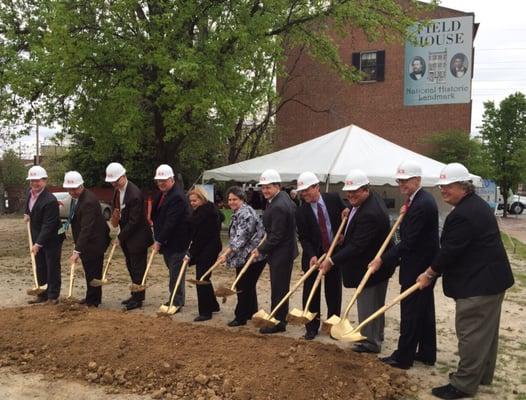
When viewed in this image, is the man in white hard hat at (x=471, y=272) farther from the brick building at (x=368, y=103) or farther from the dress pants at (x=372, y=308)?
the brick building at (x=368, y=103)

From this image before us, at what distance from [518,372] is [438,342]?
1.02m

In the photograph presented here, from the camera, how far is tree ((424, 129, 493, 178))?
27.0 m

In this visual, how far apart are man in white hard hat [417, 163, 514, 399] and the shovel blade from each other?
949mm

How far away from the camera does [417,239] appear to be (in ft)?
15.7

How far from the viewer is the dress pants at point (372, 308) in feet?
17.3

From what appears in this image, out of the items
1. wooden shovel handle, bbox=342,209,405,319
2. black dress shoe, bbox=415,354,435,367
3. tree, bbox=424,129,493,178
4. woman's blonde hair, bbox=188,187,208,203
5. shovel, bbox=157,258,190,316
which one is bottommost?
black dress shoe, bbox=415,354,435,367

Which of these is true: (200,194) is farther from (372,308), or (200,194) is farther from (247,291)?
(372,308)

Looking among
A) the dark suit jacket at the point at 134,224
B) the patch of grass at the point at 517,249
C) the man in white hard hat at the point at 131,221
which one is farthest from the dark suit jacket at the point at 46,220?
the patch of grass at the point at 517,249

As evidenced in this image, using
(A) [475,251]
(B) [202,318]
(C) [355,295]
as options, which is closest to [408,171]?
(A) [475,251]

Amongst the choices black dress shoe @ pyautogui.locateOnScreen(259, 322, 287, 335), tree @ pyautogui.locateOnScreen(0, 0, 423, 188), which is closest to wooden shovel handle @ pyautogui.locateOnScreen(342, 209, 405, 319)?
black dress shoe @ pyautogui.locateOnScreen(259, 322, 287, 335)

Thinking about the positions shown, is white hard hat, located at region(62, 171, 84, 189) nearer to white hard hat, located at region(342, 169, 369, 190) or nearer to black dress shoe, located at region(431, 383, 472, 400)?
white hard hat, located at region(342, 169, 369, 190)

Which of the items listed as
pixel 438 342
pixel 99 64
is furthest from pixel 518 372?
pixel 99 64

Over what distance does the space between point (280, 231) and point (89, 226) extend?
258 centimetres

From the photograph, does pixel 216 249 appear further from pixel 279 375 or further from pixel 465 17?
pixel 465 17
